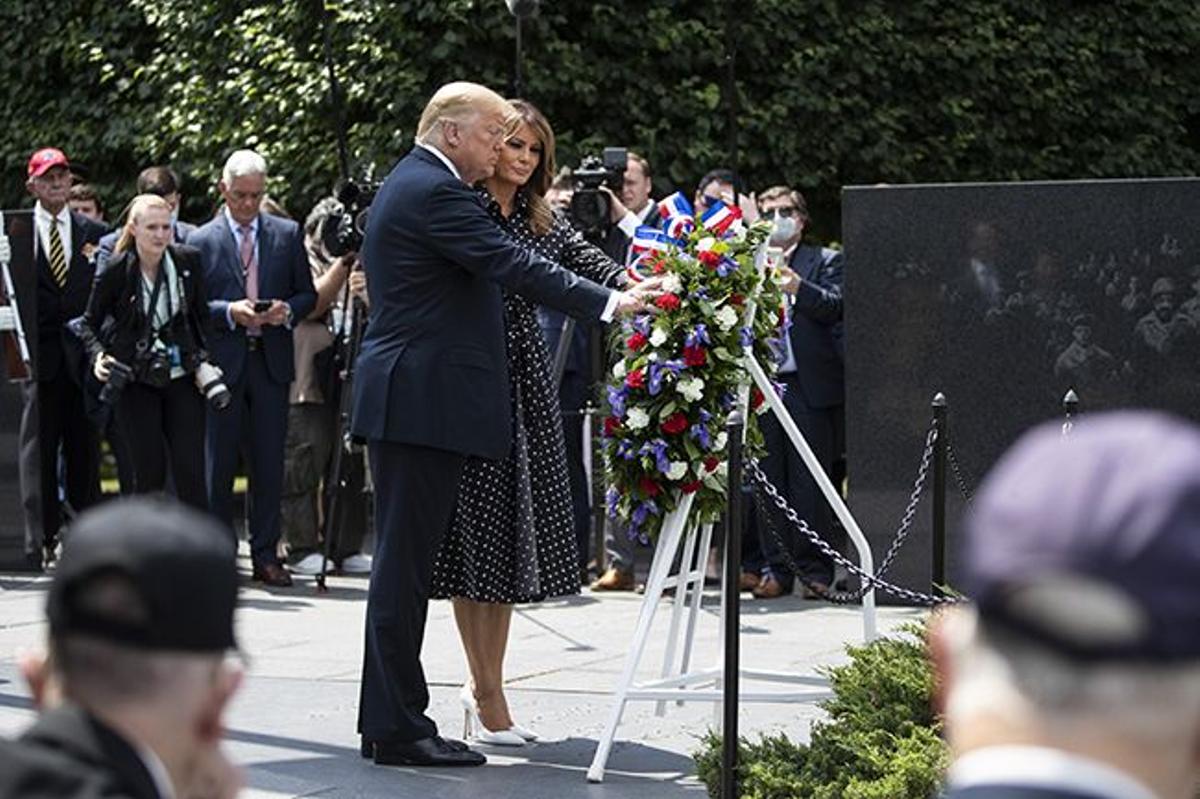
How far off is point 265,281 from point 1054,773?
10777 millimetres

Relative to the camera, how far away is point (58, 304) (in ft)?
43.0

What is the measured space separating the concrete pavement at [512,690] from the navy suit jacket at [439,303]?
82 cm

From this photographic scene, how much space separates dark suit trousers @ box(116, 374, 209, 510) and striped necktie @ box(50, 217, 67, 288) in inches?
68.2

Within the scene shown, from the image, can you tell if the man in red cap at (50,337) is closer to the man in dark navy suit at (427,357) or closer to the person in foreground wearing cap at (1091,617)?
the man in dark navy suit at (427,357)

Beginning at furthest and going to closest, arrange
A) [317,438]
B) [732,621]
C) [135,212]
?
1. [317,438]
2. [135,212]
3. [732,621]

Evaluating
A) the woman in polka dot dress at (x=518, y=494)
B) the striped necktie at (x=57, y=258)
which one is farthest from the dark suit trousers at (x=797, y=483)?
the woman in polka dot dress at (x=518, y=494)

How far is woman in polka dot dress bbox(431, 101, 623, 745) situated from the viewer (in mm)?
7688

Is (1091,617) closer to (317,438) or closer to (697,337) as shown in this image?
(697,337)

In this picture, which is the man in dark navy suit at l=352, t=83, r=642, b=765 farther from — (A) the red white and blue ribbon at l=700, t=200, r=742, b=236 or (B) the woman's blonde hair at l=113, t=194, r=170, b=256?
(B) the woman's blonde hair at l=113, t=194, r=170, b=256

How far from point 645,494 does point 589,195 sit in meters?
3.20

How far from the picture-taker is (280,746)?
7871mm

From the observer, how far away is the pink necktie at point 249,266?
40.1 ft

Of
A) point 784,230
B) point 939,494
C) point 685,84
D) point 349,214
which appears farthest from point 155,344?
point 685,84

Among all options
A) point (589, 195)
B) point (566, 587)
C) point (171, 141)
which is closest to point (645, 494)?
point (566, 587)
